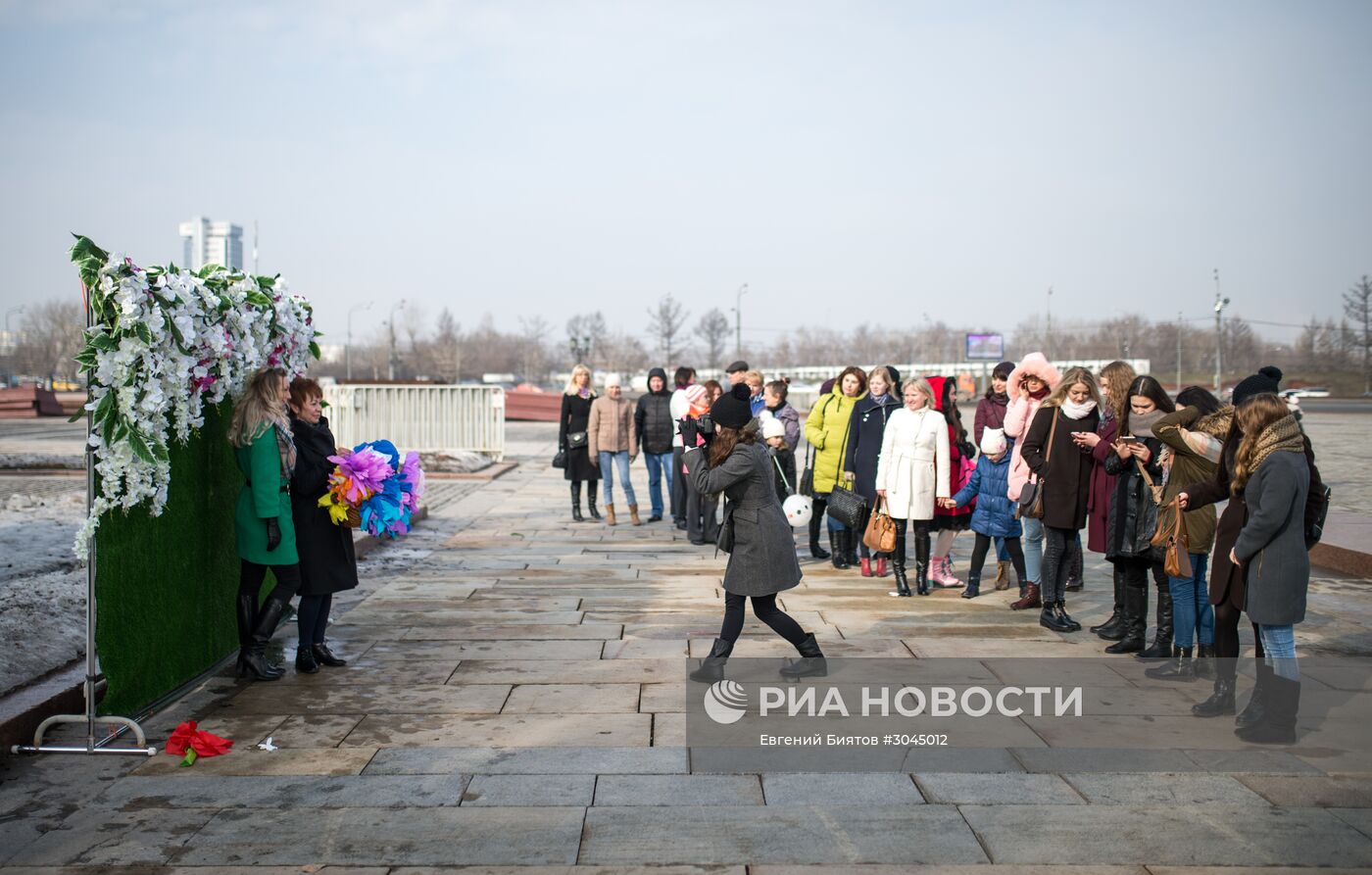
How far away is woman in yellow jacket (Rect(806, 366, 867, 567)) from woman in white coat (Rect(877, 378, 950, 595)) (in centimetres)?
107

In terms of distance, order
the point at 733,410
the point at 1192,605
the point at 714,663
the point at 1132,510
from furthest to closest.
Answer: the point at 1132,510 < the point at 1192,605 < the point at 714,663 < the point at 733,410

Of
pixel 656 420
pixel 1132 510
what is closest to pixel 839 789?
pixel 1132 510

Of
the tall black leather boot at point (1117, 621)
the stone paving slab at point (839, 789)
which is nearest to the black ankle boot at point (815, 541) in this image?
the tall black leather boot at point (1117, 621)

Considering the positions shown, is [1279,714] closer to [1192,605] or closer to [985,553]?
[1192,605]

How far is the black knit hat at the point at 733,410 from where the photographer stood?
600 centimetres

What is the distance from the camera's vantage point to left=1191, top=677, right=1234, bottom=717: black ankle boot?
5570 mm

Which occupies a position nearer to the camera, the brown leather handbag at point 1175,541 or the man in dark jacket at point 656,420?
the brown leather handbag at point 1175,541

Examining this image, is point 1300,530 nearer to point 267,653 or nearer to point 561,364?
point 267,653

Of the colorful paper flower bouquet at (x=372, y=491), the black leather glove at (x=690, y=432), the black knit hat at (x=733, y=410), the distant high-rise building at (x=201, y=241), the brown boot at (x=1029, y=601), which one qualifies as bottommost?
the brown boot at (x=1029, y=601)

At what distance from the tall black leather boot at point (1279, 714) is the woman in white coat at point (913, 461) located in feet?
11.9

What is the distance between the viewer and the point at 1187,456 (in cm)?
624

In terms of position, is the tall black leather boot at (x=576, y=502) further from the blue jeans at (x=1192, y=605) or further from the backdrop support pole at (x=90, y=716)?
the backdrop support pole at (x=90, y=716)

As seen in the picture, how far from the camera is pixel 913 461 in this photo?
869 cm

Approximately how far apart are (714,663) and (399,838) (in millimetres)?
2489
